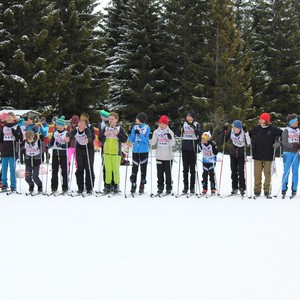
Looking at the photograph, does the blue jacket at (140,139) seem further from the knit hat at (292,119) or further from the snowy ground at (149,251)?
the knit hat at (292,119)

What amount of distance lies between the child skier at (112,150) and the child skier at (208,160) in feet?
6.14

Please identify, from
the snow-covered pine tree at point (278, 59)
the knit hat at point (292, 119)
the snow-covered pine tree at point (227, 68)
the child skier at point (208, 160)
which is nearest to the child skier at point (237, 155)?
the child skier at point (208, 160)

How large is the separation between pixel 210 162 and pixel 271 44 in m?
31.9

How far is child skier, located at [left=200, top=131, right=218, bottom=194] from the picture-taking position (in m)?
10.6

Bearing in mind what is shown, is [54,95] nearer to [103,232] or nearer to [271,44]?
[271,44]

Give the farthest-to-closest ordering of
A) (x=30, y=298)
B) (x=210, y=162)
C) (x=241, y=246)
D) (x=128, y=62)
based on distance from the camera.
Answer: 1. (x=128, y=62)
2. (x=210, y=162)
3. (x=241, y=246)
4. (x=30, y=298)

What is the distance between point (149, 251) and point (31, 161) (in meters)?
5.73

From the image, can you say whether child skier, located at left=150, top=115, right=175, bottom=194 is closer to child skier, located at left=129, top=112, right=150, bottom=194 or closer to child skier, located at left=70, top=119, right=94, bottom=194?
child skier, located at left=129, top=112, right=150, bottom=194

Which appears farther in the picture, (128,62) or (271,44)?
(271,44)

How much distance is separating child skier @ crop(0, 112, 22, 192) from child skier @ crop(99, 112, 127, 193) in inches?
80.4

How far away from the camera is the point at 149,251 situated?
5512mm

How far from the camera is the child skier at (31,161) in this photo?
34.5 ft

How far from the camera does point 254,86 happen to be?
38.9m

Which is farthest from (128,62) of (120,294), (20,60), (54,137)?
(120,294)
